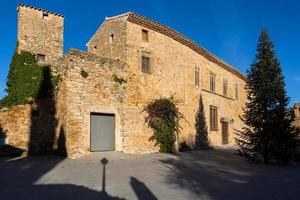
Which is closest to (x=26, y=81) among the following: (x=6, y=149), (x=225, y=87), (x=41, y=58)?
(x=41, y=58)

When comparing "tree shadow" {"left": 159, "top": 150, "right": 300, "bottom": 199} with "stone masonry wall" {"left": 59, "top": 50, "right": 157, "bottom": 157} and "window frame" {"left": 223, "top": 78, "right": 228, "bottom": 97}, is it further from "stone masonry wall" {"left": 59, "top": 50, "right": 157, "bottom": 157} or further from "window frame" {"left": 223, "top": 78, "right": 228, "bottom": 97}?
"window frame" {"left": 223, "top": 78, "right": 228, "bottom": 97}

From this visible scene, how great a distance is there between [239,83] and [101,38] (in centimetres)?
1723

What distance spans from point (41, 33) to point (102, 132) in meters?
7.06

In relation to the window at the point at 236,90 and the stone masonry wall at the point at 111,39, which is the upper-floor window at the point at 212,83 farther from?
the stone masonry wall at the point at 111,39

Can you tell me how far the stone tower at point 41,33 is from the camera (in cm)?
1750

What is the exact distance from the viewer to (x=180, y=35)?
20.7 m

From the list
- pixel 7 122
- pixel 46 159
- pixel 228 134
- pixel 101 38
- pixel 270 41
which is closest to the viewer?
pixel 46 159

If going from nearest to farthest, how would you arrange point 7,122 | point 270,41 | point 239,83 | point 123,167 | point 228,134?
point 123,167, point 7,122, point 270,41, point 228,134, point 239,83

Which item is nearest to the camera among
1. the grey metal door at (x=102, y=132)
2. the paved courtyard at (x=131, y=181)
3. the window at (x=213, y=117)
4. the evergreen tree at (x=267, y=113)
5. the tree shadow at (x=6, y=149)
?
the paved courtyard at (x=131, y=181)

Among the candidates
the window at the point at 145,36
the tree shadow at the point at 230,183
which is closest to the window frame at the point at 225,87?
the window at the point at 145,36

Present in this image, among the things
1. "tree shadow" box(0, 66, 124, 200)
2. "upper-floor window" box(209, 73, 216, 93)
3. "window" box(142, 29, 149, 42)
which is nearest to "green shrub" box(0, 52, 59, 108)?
"tree shadow" box(0, 66, 124, 200)

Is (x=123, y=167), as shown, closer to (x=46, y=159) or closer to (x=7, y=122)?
(x=46, y=159)

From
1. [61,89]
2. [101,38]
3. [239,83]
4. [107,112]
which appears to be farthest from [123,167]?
[239,83]

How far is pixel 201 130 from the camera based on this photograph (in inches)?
908
